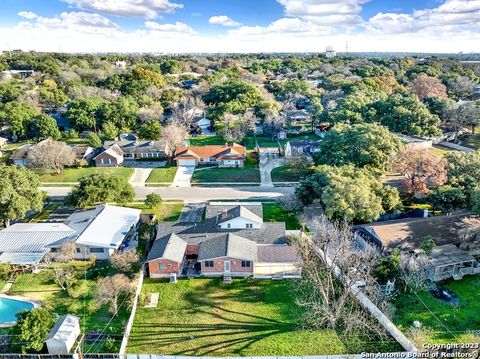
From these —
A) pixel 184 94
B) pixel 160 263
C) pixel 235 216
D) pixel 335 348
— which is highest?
pixel 184 94

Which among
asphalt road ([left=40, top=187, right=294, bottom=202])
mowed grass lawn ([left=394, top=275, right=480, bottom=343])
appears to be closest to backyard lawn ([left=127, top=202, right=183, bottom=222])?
asphalt road ([left=40, top=187, right=294, bottom=202])

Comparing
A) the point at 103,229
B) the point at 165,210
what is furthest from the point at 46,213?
the point at 165,210

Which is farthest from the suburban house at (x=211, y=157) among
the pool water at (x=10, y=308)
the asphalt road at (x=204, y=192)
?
the pool water at (x=10, y=308)

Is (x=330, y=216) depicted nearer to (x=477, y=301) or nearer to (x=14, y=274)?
(x=477, y=301)

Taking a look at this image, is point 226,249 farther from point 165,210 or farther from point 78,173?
point 78,173

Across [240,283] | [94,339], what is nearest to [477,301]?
[240,283]

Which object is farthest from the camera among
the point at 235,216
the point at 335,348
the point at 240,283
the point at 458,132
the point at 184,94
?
the point at 184,94

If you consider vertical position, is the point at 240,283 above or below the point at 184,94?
below
